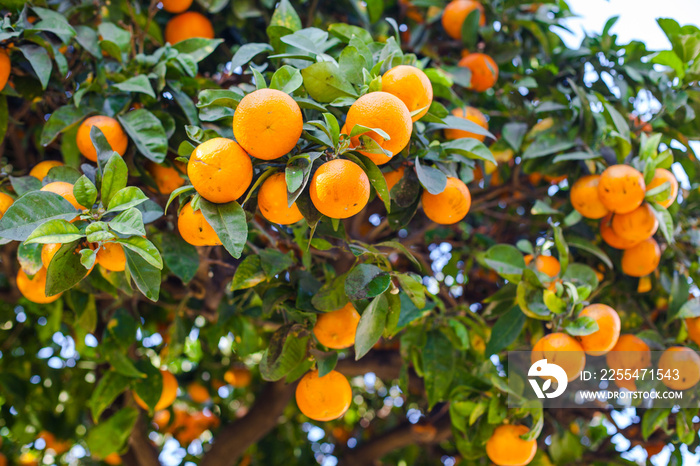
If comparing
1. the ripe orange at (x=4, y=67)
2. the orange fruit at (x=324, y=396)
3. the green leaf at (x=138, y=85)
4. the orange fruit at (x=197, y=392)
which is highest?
the ripe orange at (x=4, y=67)

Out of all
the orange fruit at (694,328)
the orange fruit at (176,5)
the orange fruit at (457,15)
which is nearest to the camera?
the orange fruit at (694,328)

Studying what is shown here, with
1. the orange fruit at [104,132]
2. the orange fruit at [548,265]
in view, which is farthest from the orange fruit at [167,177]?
the orange fruit at [548,265]

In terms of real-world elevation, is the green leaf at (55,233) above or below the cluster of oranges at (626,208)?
above

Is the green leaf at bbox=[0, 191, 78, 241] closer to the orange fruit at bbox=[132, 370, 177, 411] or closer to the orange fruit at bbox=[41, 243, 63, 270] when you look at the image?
the orange fruit at bbox=[41, 243, 63, 270]

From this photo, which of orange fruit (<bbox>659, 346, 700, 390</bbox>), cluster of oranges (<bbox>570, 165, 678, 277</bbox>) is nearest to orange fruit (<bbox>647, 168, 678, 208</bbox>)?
cluster of oranges (<bbox>570, 165, 678, 277</bbox>)

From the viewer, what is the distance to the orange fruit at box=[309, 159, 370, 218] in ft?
3.18

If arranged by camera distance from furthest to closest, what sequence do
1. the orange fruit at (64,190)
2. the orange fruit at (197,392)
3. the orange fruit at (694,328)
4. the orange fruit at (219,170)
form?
the orange fruit at (197,392) → the orange fruit at (694,328) → the orange fruit at (64,190) → the orange fruit at (219,170)

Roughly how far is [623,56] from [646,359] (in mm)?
1092

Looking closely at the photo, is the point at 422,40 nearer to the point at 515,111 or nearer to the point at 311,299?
the point at 515,111

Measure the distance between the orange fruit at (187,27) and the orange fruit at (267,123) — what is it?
0.94 m

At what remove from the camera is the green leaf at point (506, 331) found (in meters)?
1.48

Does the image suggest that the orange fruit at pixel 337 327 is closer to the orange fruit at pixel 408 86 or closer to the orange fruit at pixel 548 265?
the orange fruit at pixel 408 86

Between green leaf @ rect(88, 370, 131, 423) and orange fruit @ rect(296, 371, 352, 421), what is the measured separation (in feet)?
2.25

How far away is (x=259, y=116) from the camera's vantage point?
101 centimetres
